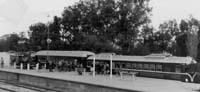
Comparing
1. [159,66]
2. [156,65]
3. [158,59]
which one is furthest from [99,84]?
[158,59]

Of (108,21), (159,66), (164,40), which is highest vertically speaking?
(108,21)

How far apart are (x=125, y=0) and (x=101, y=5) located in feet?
17.6

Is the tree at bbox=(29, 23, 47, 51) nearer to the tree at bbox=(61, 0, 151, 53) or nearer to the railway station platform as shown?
the tree at bbox=(61, 0, 151, 53)

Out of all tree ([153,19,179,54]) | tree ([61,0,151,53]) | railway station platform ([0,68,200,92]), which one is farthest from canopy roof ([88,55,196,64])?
tree ([153,19,179,54])

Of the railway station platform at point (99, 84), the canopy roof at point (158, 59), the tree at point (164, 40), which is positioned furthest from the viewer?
the tree at point (164, 40)

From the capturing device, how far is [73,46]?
58312mm

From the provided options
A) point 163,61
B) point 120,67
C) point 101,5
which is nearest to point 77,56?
point 120,67

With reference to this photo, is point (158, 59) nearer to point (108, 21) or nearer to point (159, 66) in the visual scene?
point (159, 66)

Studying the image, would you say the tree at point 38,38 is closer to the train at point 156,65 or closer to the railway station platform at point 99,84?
the train at point 156,65

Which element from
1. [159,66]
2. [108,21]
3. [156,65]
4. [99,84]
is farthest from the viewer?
[108,21]

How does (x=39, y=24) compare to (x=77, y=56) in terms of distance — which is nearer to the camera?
(x=77, y=56)

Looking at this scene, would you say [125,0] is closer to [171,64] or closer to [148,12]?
[148,12]

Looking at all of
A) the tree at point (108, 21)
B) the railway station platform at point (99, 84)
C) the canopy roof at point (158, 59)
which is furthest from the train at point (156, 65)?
the tree at point (108, 21)

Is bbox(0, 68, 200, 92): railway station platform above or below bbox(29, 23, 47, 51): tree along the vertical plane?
below
